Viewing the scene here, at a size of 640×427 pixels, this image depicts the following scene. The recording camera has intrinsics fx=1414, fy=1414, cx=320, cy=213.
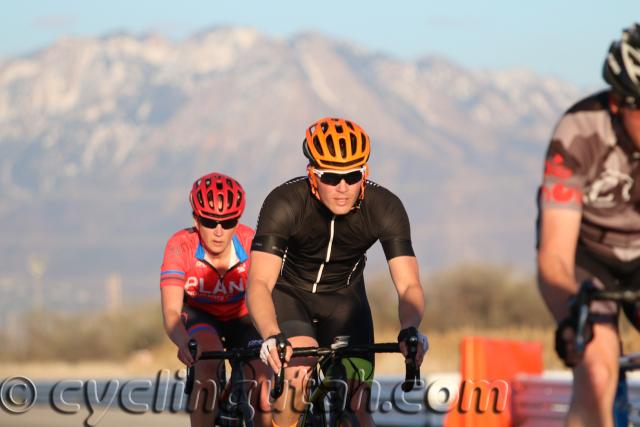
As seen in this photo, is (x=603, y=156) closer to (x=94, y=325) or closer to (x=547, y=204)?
(x=547, y=204)

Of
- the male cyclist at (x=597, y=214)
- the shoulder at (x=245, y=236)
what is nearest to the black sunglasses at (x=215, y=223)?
the shoulder at (x=245, y=236)

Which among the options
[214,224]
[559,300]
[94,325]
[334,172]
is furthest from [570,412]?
[94,325]

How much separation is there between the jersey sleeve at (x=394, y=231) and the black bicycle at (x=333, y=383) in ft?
2.35

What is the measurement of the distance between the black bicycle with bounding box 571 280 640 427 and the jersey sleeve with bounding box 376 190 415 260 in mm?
2282

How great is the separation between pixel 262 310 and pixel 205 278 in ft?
7.04

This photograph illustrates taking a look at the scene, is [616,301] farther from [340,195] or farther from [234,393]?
[234,393]

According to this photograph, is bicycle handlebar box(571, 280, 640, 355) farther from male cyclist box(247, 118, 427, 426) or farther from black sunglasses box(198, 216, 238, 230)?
black sunglasses box(198, 216, 238, 230)

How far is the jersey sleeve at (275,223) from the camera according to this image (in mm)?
8109

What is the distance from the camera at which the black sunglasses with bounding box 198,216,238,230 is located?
9633mm

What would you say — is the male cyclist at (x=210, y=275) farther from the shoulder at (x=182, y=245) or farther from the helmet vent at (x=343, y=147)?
the helmet vent at (x=343, y=147)

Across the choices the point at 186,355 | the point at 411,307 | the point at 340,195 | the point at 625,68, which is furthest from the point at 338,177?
the point at 625,68

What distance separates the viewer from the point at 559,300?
18.5 feet

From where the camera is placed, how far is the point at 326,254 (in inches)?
341

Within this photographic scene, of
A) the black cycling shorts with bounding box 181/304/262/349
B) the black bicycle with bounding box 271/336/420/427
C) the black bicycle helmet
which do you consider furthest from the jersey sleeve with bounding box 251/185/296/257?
the black bicycle helmet
